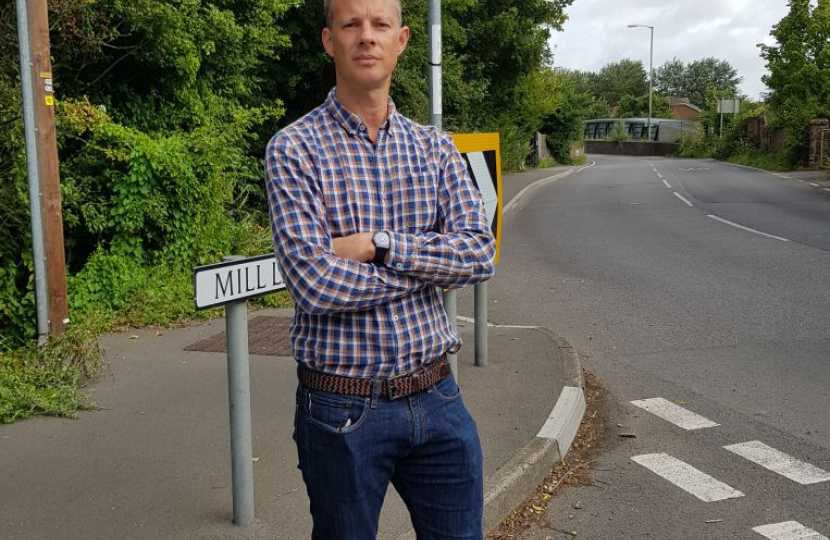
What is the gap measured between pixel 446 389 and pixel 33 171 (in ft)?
17.8

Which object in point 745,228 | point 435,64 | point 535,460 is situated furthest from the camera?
point 745,228

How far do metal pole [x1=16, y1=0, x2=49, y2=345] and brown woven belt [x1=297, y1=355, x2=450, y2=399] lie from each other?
522 centimetres

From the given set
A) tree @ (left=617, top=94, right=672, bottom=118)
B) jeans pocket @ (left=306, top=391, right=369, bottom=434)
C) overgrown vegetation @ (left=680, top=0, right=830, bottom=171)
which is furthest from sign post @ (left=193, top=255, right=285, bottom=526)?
tree @ (left=617, top=94, right=672, bottom=118)

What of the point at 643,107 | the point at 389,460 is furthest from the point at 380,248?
the point at 643,107

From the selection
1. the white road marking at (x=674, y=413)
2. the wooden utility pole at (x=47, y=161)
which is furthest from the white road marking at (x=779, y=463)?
the wooden utility pole at (x=47, y=161)

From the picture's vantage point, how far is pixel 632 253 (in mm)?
13094

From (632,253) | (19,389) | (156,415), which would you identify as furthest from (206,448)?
(632,253)

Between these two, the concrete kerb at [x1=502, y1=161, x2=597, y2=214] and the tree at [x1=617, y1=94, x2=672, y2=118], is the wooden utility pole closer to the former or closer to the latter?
the concrete kerb at [x1=502, y1=161, x2=597, y2=214]

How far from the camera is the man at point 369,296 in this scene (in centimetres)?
212

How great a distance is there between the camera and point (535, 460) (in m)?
4.57

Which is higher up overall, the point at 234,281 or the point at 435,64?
the point at 435,64

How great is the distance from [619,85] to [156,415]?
117144 millimetres

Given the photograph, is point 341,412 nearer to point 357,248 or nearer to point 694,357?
point 357,248

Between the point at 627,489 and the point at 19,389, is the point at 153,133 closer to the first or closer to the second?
the point at 19,389
